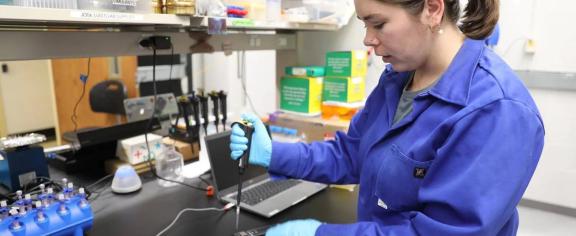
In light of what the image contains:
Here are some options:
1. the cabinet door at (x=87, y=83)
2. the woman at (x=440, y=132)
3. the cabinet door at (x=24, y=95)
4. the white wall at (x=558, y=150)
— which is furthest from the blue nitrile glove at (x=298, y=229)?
the cabinet door at (x=24, y=95)

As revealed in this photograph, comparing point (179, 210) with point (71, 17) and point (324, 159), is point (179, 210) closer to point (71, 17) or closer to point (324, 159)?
point (324, 159)

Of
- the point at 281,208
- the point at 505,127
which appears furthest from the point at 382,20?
the point at 281,208

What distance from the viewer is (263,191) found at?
144 centimetres

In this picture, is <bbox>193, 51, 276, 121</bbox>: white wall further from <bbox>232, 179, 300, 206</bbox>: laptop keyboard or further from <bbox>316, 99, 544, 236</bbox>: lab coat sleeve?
<bbox>316, 99, 544, 236</bbox>: lab coat sleeve

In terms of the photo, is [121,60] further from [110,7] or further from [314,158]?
[314,158]

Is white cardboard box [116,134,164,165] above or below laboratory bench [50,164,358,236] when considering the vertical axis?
above

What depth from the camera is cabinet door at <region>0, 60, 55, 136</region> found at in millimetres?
4082

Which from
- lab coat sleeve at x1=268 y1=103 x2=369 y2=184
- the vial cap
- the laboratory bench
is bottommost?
the laboratory bench

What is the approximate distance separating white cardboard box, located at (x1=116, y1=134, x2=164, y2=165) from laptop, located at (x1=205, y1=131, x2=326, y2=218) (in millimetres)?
418

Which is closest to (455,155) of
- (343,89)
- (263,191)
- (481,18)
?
(481,18)

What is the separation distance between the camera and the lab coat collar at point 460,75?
78 cm

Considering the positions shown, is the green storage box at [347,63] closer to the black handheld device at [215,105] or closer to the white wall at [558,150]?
the black handheld device at [215,105]

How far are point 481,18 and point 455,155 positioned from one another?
1.09 feet

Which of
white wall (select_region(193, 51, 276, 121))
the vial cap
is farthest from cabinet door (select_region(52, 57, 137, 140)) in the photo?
the vial cap
